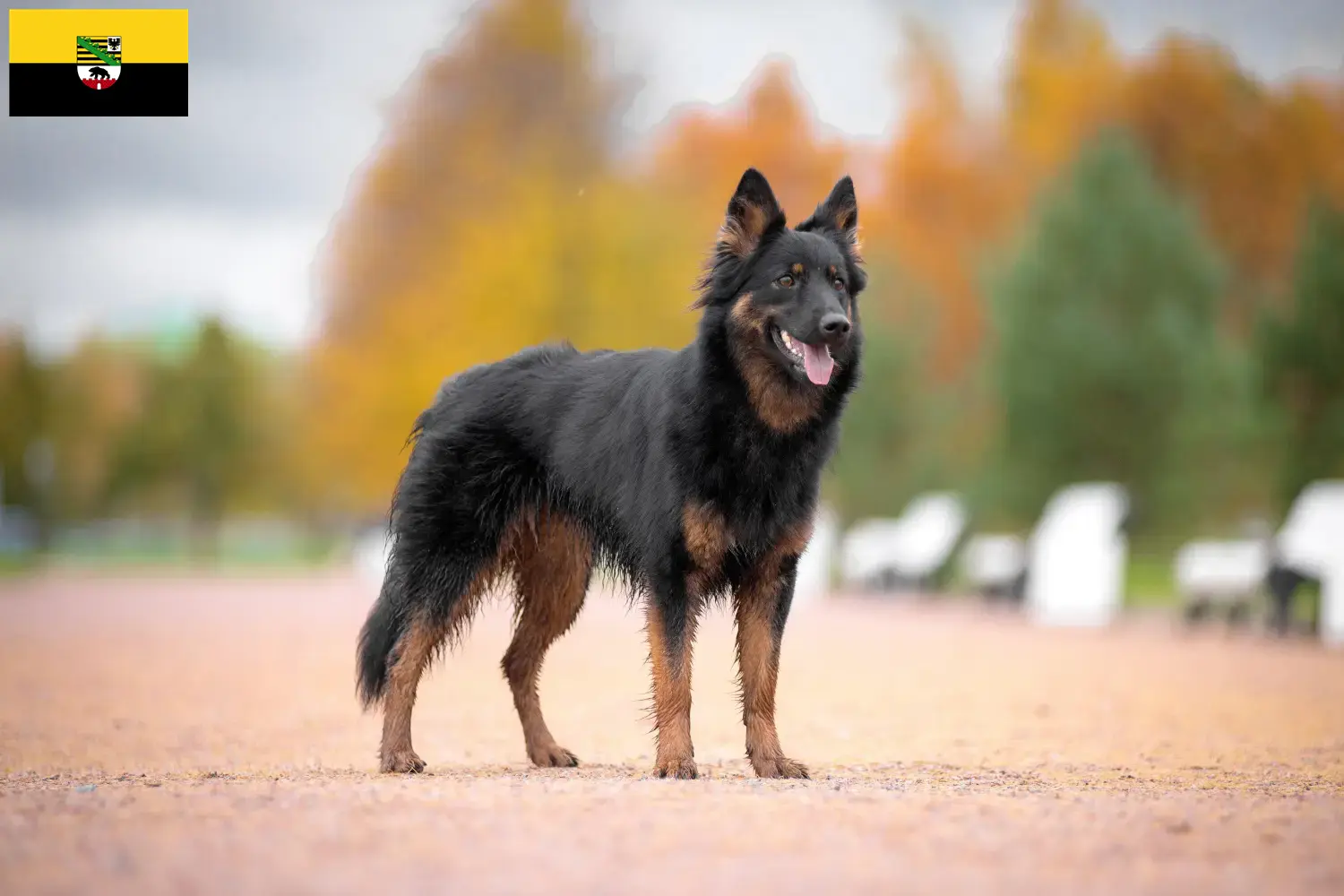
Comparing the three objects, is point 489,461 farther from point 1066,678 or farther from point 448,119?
point 448,119

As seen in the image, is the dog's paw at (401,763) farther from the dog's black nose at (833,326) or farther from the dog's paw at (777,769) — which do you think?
the dog's black nose at (833,326)

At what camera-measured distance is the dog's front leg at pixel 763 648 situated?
659 centimetres

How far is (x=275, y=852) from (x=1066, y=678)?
381 inches

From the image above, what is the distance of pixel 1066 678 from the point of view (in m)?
12.6

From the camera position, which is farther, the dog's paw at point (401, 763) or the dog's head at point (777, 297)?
the dog's paw at point (401, 763)

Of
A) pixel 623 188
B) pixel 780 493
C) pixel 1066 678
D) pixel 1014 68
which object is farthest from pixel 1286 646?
pixel 1014 68

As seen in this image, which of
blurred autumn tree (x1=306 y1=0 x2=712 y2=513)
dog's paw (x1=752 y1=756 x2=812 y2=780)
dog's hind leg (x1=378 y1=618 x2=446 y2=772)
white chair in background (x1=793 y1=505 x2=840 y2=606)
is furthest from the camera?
blurred autumn tree (x1=306 y1=0 x2=712 y2=513)

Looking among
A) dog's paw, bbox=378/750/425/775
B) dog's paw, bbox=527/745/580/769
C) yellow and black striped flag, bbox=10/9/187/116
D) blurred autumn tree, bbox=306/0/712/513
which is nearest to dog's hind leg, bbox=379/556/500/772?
dog's paw, bbox=378/750/425/775

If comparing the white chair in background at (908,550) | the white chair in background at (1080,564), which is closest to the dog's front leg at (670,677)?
the white chair in background at (1080,564)

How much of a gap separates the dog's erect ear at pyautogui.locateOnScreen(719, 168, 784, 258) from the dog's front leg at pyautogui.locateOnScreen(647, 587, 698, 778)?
1.60m

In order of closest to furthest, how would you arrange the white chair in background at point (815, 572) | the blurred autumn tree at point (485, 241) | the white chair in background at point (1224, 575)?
the white chair in background at point (1224, 575), the white chair in background at point (815, 572), the blurred autumn tree at point (485, 241)

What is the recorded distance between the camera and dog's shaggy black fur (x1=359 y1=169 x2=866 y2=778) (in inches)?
252

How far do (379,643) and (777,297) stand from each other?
8.80 feet

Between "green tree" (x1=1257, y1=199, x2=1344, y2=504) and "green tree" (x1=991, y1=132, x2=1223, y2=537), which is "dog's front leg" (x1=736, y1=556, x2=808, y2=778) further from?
"green tree" (x1=991, y1=132, x2=1223, y2=537)
